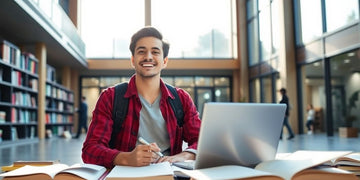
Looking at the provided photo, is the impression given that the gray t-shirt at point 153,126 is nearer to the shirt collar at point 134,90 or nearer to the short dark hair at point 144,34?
the shirt collar at point 134,90

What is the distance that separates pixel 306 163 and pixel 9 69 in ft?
25.6

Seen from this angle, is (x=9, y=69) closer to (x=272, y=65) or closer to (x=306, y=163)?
(x=306, y=163)

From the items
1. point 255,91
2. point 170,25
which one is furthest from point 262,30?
point 170,25

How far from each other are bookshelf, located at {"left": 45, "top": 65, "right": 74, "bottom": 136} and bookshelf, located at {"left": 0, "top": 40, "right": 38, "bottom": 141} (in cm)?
143

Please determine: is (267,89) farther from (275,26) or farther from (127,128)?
(127,128)

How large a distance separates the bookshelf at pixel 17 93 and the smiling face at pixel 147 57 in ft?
20.9

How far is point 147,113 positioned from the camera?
155 cm

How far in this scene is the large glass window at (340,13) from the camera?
27.6ft

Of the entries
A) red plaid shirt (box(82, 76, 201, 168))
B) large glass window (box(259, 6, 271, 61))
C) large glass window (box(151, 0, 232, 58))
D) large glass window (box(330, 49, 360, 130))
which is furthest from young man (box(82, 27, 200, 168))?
large glass window (box(151, 0, 232, 58))

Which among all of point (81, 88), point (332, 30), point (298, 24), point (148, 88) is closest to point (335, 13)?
point (332, 30)

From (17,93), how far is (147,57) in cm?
751

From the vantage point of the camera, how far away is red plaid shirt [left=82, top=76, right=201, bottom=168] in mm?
1350

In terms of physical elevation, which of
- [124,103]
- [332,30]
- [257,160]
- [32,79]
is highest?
[332,30]

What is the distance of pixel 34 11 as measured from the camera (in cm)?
727
